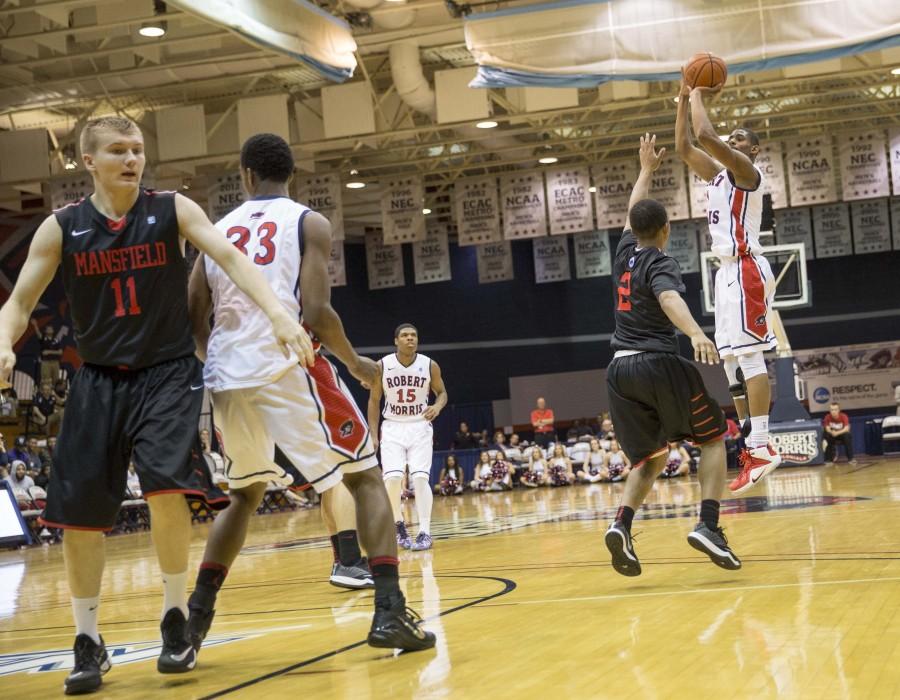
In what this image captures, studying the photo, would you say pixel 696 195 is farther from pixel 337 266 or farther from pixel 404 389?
pixel 404 389

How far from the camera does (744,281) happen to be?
6.59 metres

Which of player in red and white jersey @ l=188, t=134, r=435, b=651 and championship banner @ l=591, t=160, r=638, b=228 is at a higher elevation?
championship banner @ l=591, t=160, r=638, b=228

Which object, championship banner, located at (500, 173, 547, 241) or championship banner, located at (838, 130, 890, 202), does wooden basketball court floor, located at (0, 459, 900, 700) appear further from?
championship banner, located at (500, 173, 547, 241)

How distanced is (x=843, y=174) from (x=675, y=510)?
13703 mm

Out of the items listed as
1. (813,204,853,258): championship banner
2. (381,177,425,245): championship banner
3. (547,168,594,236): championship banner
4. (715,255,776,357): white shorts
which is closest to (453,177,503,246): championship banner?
(381,177,425,245): championship banner

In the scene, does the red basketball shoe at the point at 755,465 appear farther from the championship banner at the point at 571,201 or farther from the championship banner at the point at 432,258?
the championship banner at the point at 432,258

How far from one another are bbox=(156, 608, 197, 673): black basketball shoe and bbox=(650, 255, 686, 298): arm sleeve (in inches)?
109

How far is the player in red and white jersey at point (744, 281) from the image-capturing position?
644cm

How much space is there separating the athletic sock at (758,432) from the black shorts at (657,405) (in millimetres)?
1045

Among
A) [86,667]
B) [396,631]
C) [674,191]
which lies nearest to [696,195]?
[674,191]

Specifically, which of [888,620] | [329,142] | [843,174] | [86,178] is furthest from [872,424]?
[888,620]

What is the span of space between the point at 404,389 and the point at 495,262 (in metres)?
18.4

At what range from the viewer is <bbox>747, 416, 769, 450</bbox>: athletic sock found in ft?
21.6

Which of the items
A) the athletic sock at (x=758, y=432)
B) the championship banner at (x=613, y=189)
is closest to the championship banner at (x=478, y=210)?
the championship banner at (x=613, y=189)
